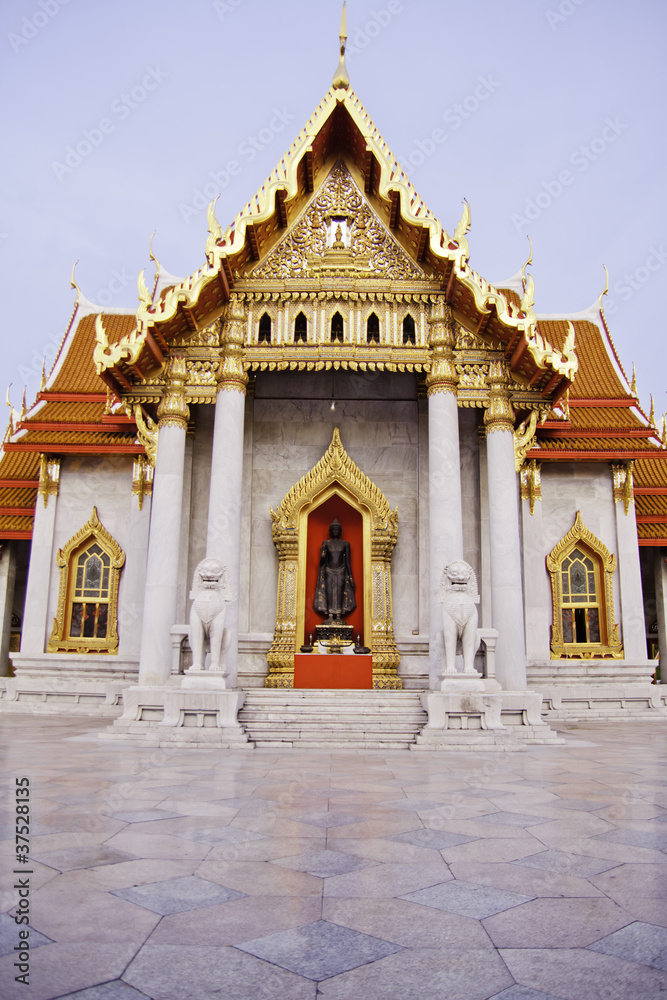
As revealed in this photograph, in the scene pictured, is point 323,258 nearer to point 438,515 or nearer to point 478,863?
point 438,515

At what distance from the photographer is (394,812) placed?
4.82 metres

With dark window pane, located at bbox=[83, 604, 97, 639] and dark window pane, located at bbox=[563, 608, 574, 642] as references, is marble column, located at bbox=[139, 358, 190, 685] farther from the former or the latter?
dark window pane, located at bbox=[563, 608, 574, 642]

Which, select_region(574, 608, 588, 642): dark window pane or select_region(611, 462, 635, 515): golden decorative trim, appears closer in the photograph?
select_region(574, 608, 588, 642): dark window pane

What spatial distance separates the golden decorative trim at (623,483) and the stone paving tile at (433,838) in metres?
12.0

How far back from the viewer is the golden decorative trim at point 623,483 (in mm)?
15023

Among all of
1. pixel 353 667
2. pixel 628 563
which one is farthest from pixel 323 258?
pixel 628 563

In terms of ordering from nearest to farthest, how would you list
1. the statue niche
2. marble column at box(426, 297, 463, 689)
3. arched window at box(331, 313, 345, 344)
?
marble column at box(426, 297, 463, 689), arched window at box(331, 313, 345, 344), the statue niche

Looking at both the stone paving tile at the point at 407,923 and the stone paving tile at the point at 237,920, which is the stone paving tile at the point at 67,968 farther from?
the stone paving tile at the point at 407,923

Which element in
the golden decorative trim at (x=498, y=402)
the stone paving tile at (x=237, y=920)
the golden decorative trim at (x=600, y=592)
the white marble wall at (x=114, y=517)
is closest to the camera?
the stone paving tile at (x=237, y=920)

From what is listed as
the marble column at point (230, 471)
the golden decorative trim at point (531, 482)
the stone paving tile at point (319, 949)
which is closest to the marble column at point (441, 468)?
the marble column at point (230, 471)

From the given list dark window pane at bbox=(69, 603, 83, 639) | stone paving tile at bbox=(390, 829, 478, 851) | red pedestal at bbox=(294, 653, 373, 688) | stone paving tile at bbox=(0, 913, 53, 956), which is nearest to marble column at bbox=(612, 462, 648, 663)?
red pedestal at bbox=(294, 653, 373, 688)

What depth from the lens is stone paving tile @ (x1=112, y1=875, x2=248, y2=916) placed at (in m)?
2.93

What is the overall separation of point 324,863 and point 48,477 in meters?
13.0

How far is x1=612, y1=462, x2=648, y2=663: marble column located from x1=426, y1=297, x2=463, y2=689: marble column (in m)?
5.62
